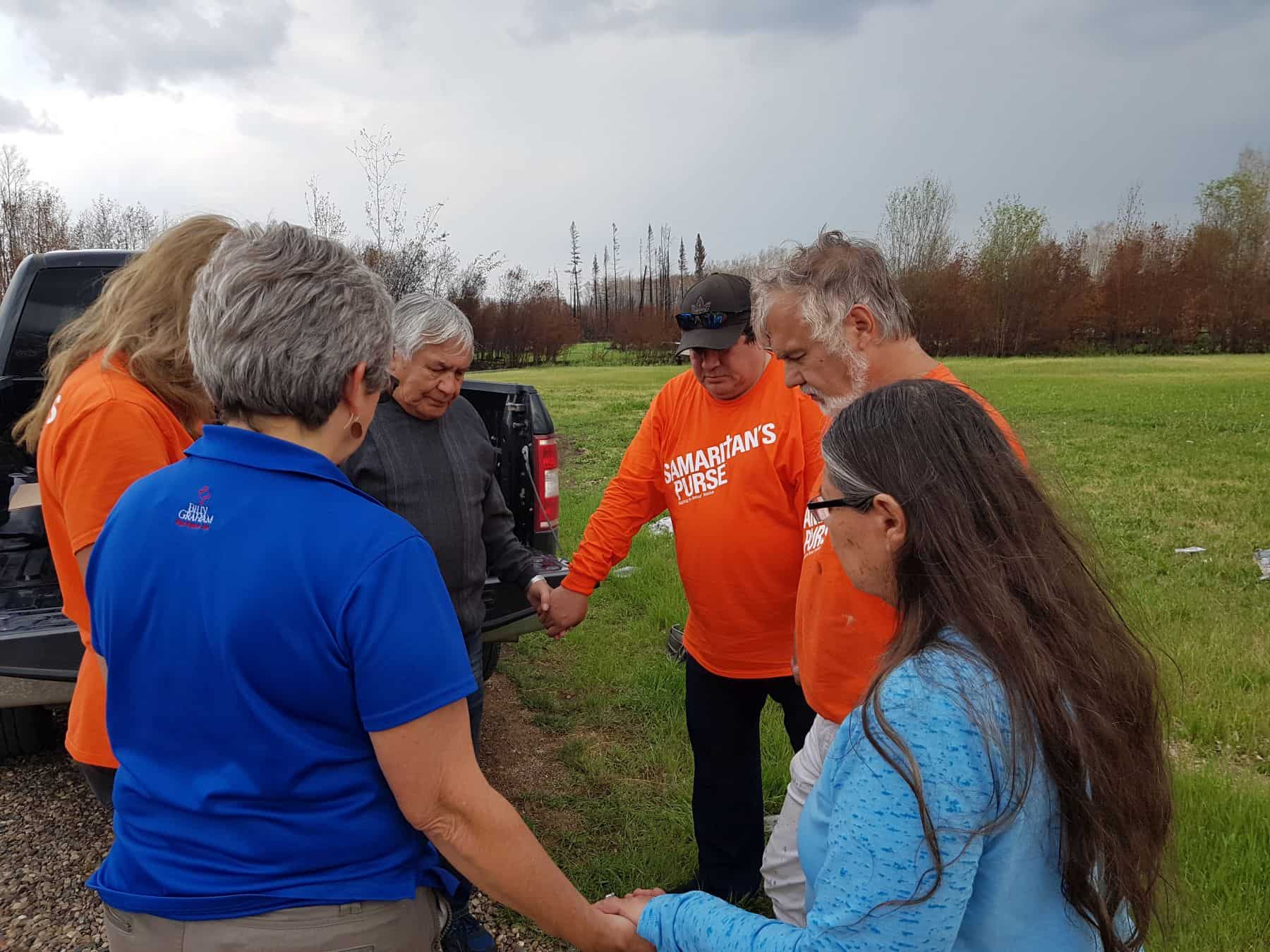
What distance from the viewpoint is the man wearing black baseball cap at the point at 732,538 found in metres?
2.81

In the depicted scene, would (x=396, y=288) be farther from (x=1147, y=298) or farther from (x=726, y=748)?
(x=1147, y=298)

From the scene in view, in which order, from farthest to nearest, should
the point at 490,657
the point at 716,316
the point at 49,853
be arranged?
the point at 490,657
the point at 49,853
the point at 716,316

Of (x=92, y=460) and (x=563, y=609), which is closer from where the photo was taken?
(x=92, y=460)

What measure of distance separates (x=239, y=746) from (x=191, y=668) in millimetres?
132

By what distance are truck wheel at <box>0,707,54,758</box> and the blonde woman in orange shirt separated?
2.26 m

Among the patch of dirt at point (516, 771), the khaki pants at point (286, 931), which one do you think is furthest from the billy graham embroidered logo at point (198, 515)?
the patch of dirt at point (516, 771)

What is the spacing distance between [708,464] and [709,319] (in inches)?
18.7

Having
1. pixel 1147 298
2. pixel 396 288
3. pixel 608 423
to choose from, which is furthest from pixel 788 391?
pixel 1147 298

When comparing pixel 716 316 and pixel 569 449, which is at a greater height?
pixel 716 316

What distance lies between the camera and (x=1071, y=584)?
1.30m

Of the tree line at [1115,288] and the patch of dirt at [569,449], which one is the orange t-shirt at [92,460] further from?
the tree line at [1115,288]

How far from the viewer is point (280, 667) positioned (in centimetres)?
122

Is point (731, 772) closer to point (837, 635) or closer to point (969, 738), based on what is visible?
point (837, 635)

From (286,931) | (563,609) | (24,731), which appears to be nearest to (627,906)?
(286,931)
